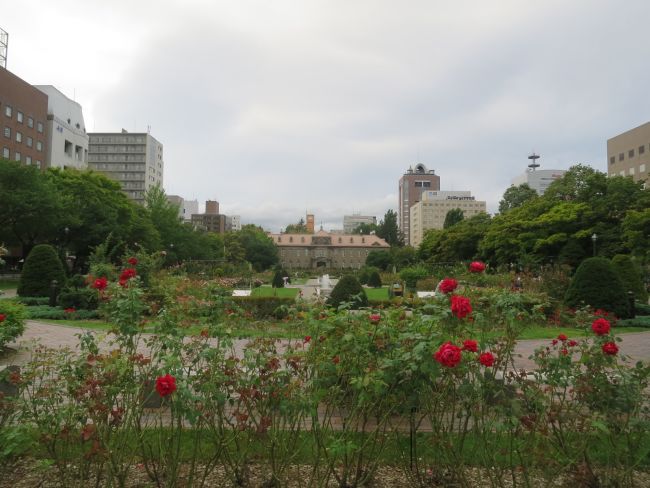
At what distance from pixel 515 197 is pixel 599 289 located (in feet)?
134

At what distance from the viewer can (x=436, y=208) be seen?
125625 millimetres

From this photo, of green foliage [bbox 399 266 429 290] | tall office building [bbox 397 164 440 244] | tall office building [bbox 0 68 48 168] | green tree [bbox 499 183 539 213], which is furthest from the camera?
tall office building [bbox 397 164 440 244]

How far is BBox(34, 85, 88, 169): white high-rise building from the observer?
51.5 meters

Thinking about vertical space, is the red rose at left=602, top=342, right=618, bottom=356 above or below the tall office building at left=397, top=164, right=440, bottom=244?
below

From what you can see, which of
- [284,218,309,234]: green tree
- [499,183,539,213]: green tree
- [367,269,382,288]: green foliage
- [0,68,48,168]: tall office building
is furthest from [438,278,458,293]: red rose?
[284,218,309,234]: green tree

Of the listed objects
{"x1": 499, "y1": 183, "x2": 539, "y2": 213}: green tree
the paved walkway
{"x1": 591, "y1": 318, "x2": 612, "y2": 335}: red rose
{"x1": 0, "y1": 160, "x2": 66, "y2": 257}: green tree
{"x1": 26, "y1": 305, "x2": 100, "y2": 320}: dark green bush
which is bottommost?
the paved walkway

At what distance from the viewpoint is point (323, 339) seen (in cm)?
324

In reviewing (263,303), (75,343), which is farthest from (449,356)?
(263,303)

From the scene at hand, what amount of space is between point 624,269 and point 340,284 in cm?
1145

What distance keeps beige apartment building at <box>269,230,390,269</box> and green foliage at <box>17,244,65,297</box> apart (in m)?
70.2

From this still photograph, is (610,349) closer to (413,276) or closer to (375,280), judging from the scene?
(413,276)

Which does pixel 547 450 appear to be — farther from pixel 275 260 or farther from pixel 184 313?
pixel 275 260

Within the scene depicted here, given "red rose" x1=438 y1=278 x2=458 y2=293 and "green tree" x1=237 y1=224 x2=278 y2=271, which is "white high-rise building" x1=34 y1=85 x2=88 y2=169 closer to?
"green tree" x1=237 y1=224 x2=278 y2=271

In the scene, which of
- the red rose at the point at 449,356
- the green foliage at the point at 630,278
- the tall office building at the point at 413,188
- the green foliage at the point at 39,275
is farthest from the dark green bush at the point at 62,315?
the tall office building at the point at 413,188
